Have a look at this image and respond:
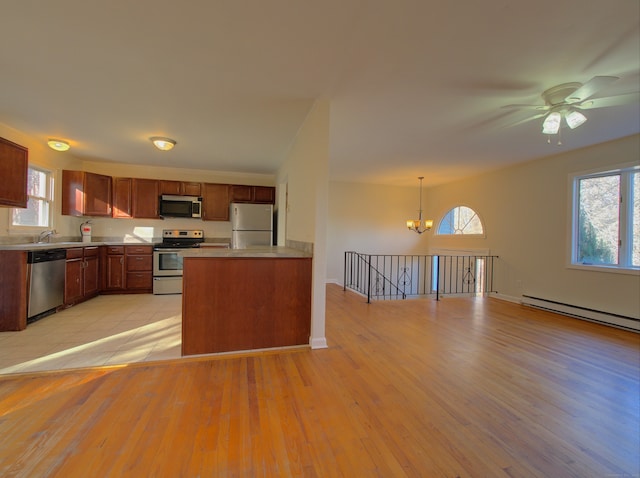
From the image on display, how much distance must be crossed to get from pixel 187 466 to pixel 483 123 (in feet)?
13.3

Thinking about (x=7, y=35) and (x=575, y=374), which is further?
(x=575, y=374)

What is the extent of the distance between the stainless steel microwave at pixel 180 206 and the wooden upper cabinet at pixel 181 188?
0.36 feet

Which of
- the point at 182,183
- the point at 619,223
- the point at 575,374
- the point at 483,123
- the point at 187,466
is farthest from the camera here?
the point at 182,183

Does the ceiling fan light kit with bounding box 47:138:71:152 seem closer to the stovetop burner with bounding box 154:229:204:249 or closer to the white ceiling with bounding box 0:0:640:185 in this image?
the white ceiling with bounding box 0:0:640:185

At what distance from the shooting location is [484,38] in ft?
6.10

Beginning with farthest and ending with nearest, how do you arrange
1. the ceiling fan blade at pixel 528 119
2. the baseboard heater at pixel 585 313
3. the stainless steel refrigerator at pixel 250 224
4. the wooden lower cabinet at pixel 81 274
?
the stainless steel refrigerator at pixel 250 224
the wooden lower cabinet at pixel 81 274
the baseboard heater at pixel 585 313
the ceiling fan blade at pixel 528 119

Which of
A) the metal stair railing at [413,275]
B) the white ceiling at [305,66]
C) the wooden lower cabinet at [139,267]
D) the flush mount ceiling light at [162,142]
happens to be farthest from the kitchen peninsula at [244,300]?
the metal stair railing at [413,275]

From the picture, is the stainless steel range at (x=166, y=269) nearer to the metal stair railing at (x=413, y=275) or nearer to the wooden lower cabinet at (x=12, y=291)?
the wooden lower cabinet at (x=12, y=291)

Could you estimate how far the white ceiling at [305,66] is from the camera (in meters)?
1.68

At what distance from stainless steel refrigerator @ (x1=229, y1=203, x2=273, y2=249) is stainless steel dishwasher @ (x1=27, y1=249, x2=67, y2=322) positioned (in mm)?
2516

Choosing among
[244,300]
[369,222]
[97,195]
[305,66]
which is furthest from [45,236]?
[369,222]

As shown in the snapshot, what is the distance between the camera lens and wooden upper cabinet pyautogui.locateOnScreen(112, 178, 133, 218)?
5145 millimetres

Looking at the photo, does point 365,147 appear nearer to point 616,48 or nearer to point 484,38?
point 484,38

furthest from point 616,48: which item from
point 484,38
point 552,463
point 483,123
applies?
point 552,463
